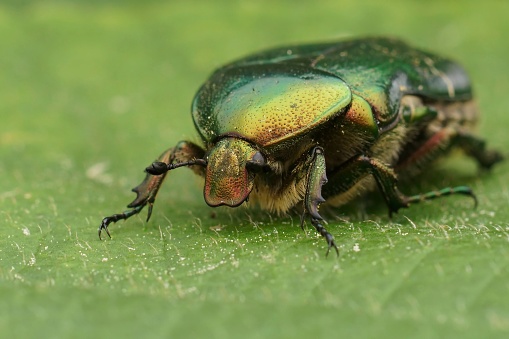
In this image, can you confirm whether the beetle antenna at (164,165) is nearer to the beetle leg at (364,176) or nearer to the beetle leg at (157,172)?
the beetle leg at (157,172)

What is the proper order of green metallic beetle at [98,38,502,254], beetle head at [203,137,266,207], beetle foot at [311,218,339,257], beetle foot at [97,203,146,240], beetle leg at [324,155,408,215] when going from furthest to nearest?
1. beetle leg at [324,155,408,215]
2. beetle foot at [97,203,146,240]
3. green metallic beetle at [98,38,502,254]
4. beetle head at [203,137,266,207]
5. beetle foot at [311,218,339,257]

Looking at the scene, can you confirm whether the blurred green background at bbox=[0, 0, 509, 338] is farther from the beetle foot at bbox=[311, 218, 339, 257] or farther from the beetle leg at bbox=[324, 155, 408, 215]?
the beetle leg at bbox=[324, 155, 408, 215]

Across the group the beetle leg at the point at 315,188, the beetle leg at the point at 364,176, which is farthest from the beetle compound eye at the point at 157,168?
the beetle leg at the point at 364,176

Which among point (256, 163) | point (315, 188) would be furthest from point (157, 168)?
point (315, 188)

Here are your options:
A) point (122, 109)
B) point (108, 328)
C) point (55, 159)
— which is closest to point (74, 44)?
point (122, 109)

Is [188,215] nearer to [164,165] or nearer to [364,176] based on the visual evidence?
[164,165]

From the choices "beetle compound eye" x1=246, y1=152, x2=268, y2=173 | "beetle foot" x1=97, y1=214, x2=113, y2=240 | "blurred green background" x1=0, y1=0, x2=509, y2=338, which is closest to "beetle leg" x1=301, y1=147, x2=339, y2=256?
"blurred green background" x1=0, y1=0, x2=509, y2=338
